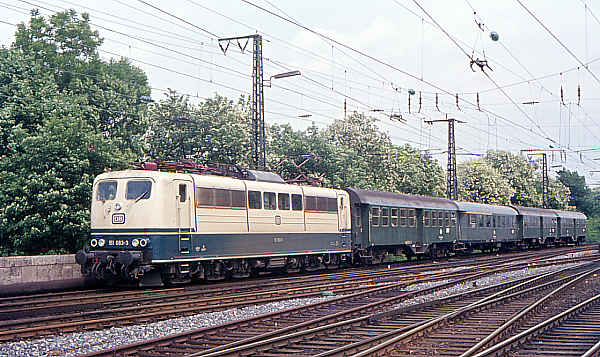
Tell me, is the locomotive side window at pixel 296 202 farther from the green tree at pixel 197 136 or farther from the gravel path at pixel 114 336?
the green tree at pixel 197 136

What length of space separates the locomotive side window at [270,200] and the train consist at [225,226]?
1.3 inches

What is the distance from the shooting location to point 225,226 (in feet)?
66.1

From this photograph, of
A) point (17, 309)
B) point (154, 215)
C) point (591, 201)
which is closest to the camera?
point (17, 309)

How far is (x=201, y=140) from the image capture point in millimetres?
36469

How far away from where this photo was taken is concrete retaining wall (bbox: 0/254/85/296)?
58.0 feet

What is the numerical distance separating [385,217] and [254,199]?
10.7 metres

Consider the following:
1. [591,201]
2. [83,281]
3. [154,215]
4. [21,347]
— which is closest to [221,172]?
[154,215]

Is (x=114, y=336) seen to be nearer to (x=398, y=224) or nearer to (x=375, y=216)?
(x=375, y=216)

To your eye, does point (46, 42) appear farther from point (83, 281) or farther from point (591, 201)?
point (591, 201)

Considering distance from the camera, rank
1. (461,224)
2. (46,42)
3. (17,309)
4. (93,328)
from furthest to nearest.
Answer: (46,42) < (461,224) < (17,309) < (93,328)

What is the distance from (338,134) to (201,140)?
90.4 ft

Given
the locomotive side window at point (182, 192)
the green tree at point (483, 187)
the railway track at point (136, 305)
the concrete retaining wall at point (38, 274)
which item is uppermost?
the green tree at point (483, 187)

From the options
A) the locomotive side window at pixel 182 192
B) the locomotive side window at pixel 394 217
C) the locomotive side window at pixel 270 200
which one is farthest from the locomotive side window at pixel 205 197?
the locomotive side window at pixel 394 217

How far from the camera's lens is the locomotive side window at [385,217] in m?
30.4
